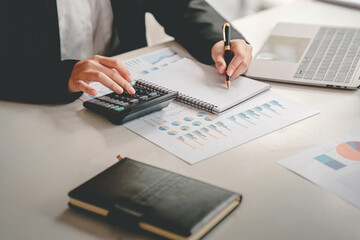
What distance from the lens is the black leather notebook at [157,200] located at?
1.60ft

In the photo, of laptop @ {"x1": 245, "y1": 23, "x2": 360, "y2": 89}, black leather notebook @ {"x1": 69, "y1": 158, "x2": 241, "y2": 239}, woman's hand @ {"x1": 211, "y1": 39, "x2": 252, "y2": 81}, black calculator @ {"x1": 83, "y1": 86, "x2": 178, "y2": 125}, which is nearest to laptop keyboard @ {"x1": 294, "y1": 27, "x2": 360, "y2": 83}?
laptop @ {"x1": 245, "y1": 23, "x2": 360, "y2": 89}

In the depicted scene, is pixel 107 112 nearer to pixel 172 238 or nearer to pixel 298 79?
pixel 172 238

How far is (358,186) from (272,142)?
175mm

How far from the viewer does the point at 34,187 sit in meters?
0.62

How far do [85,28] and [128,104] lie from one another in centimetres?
70

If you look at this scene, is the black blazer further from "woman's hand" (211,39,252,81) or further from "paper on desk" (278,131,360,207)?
"paper on desk" (278,131,360,207)

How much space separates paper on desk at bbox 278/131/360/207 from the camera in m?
0.60

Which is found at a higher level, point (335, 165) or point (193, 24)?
point (193, 24)

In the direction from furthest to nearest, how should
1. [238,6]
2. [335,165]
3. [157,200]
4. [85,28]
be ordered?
1. [238,6]
2. [85,28]
3. [335,165]
4. [157,200]

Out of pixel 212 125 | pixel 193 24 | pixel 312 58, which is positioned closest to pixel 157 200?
pixel 212 125

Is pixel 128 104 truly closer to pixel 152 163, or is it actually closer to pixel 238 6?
pixel 152 163

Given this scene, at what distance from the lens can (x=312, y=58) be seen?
1023mm

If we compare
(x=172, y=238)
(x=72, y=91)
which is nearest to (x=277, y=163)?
(x=172, y=238)

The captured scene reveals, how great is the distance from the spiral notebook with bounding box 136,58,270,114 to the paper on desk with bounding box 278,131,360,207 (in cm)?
22
